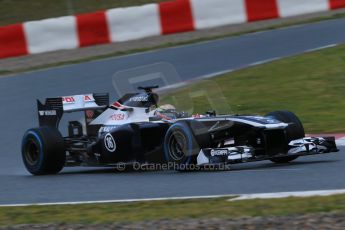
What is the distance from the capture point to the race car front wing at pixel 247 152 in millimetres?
8906

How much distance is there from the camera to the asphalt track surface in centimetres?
816

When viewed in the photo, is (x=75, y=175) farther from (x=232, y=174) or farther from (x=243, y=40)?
(x=243, y=40)

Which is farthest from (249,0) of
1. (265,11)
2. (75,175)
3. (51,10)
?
(75,175)

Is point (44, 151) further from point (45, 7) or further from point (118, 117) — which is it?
point (45, 7)

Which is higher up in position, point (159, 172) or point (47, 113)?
point (47, 113)

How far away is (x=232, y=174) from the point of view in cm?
889

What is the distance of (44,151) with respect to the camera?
1007cm

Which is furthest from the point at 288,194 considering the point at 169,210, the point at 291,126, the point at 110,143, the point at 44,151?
the point at 44,151

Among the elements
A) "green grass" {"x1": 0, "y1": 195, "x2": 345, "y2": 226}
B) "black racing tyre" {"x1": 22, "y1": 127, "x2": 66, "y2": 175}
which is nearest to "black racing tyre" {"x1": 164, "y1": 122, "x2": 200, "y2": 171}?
"black racing tyre" {"x1": 22, "y1": 127, "x2": 66, "y2": 175}

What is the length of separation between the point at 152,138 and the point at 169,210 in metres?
2.72

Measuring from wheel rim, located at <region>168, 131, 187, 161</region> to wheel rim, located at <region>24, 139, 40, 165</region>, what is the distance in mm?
1971

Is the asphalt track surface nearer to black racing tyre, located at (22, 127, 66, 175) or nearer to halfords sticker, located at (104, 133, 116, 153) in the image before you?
black racing tyre, located at (22, 127, 66, 175)

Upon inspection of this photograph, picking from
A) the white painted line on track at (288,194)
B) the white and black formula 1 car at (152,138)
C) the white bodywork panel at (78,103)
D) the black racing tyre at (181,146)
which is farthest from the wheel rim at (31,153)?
the white painted line on track at (288,194)

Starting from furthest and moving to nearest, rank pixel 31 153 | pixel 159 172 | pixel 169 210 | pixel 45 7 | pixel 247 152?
pixel 45 7
pixel 31 153
pixel 159 172
pixel 247 152
pixel 169 210
